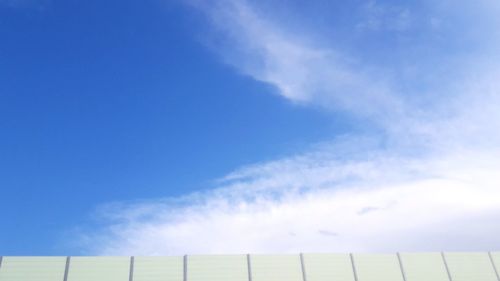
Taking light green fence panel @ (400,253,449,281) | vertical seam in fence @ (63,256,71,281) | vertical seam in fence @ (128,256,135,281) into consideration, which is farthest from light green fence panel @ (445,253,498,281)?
vertical seam in fence @ (63,256,71,281)

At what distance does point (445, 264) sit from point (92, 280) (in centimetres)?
2985

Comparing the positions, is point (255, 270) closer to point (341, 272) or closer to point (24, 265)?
point (341, 272)

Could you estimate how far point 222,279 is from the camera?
3072 centimetres

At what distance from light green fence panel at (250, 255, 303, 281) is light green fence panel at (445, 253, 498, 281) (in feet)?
47.2

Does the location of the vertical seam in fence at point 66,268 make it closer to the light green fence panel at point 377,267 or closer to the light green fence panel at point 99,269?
the light green fence panel at point 99,269

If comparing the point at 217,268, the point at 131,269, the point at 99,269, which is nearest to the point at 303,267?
the point at 217,268

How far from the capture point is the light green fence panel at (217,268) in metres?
30.5

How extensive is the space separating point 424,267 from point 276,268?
13571 mm

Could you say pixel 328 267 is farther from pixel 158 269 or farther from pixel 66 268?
pixel 66 268

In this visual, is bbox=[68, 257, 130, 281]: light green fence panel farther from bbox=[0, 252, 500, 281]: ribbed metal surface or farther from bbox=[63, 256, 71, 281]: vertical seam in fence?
bbox=[63, 256, 71, 281]: vertical seam in fence

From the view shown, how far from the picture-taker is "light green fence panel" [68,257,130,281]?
28891 millimetres

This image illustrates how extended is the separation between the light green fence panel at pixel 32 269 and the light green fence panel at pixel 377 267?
23476mm

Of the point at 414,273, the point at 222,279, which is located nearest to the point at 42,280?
the point at 222,279

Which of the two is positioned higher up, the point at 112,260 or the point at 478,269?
the point at 112,260
